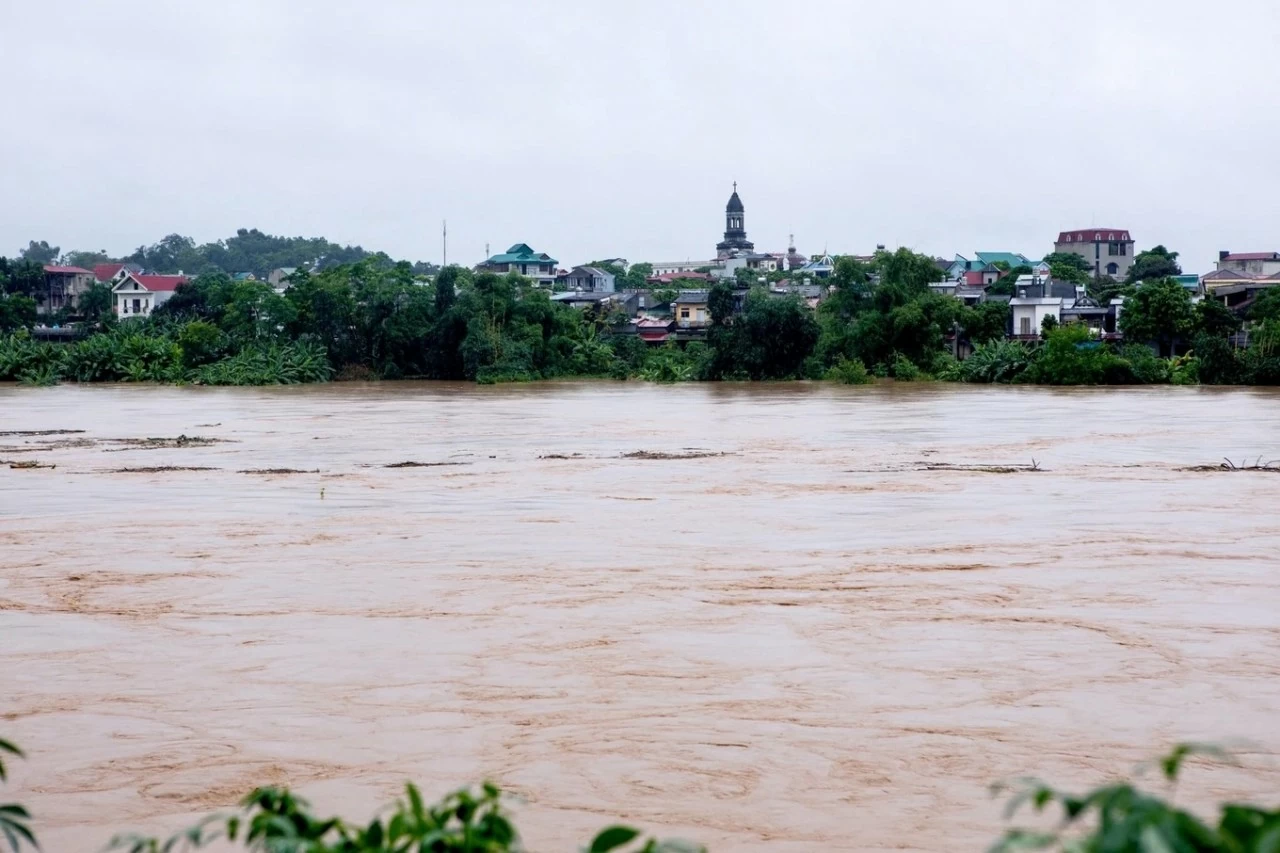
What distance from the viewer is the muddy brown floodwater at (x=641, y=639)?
5.04 m

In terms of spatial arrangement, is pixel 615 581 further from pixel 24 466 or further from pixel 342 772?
pixel 24 466

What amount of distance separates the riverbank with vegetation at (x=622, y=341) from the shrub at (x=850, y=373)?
57 mm

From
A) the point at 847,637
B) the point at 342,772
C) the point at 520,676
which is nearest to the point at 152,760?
the point at 342,772

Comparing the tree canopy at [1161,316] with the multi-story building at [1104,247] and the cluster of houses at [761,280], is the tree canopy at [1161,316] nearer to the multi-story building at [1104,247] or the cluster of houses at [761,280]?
the cluster of houses at [761,280]

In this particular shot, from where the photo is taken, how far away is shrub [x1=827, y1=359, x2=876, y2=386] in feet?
140

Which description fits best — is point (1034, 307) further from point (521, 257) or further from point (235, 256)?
point (235, 256)

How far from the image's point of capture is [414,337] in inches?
1836

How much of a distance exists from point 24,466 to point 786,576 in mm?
10892

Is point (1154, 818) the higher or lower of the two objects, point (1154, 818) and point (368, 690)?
the higher

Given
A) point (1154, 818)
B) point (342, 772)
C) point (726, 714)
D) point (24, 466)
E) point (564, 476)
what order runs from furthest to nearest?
1. point (24, 466)
2. point (564, 476)
3. point (726, 714)
4. point (342, 772)
5. point (1154, 818)

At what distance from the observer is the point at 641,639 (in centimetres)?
725

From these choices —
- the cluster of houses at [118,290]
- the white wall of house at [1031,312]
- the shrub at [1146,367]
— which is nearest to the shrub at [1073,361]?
the shrub at [1146,367]

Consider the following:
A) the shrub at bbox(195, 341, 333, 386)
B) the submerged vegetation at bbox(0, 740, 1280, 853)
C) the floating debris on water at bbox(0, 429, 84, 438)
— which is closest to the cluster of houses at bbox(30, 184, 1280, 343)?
the shrub at bbox(195, 341, 333, 386)

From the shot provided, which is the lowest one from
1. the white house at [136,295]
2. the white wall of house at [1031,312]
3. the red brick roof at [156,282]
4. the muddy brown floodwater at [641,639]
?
the muddy brown floodwater at [641,639]
